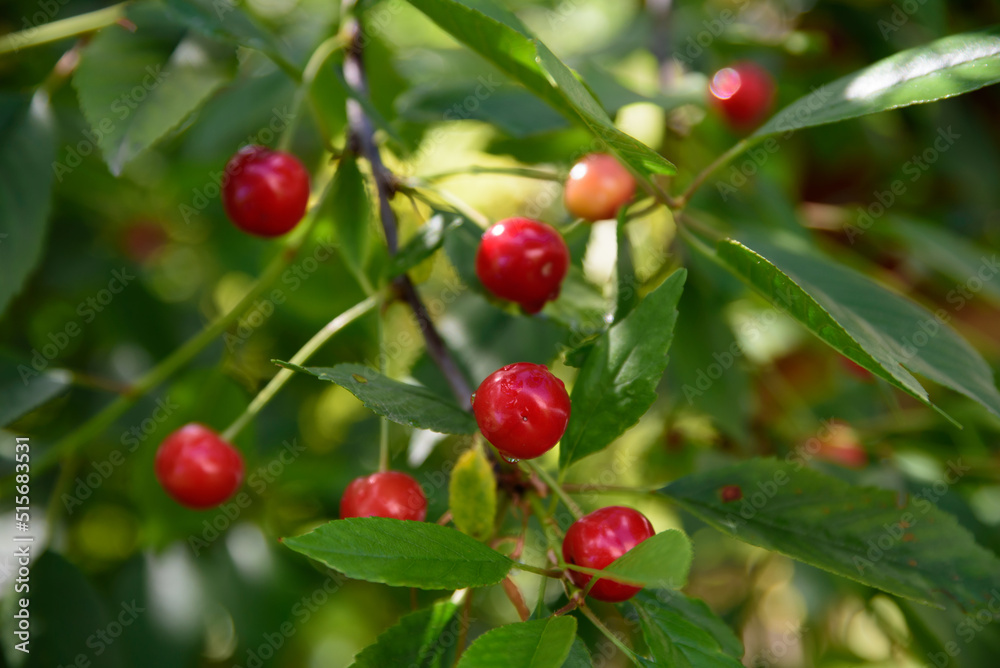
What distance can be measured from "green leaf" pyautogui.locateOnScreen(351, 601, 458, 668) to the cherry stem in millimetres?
171

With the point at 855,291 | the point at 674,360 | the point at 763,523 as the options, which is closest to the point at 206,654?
the point at 674,360

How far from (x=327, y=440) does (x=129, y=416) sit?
1.28 ft

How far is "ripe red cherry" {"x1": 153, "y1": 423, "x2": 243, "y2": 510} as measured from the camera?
78cm

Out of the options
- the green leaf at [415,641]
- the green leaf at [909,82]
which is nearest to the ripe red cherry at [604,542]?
the green leaf at [415,641]

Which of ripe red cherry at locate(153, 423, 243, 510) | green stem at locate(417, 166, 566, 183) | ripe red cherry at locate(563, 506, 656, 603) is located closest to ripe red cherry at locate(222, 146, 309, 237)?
green stem at locate(417, 166, 566, 183)

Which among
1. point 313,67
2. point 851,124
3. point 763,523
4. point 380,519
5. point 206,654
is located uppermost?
point 313,67

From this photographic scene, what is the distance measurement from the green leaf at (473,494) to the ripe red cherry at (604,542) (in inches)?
2.5

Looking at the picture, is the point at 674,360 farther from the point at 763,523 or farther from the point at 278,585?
the point at 278,585

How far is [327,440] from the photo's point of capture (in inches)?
59.7

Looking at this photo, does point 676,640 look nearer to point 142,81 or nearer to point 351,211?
point 351,211

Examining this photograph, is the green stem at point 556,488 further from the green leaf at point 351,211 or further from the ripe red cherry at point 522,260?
the green leaf at point 351,211

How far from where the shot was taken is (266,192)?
0.74 m

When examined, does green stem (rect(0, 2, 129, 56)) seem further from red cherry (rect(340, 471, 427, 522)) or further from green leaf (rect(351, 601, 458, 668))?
green leaf (rect(351, 601, 458, 668))

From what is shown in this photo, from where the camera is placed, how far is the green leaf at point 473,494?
1.79ft
